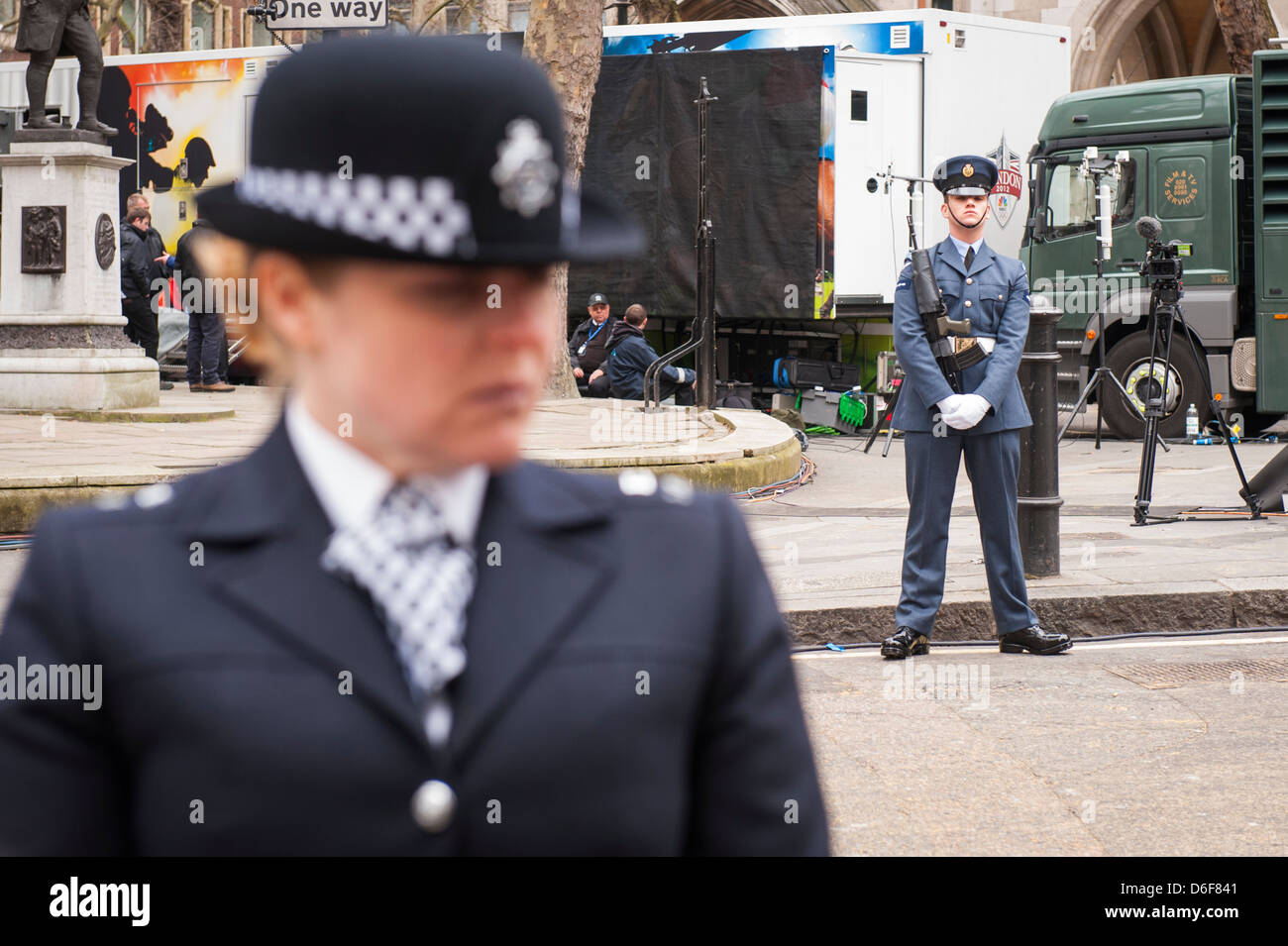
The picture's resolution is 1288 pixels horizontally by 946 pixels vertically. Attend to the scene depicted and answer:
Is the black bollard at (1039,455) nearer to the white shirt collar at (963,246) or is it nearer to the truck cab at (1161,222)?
the white shirt collar at (963,246)

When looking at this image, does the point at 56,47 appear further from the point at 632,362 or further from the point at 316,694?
the point at 316,694

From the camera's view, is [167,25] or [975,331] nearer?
[975,331]

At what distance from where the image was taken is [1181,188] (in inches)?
659

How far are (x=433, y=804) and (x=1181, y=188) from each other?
16605 mm

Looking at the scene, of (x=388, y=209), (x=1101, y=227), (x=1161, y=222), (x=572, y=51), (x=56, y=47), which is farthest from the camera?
(x=572, y=51)

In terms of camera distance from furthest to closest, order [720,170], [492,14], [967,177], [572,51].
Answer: [492,14], [720,170], [572,51], [967,177]

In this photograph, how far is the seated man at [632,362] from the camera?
16.8 m

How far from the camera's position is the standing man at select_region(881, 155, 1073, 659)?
22.5 ft

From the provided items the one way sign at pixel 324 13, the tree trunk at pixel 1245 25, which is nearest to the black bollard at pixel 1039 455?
the one way sign at pixel 324 13

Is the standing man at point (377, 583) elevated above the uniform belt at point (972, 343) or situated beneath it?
→ situated beneath

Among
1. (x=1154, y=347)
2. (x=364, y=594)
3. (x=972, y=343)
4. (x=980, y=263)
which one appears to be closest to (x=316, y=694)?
(x=364, y=594)

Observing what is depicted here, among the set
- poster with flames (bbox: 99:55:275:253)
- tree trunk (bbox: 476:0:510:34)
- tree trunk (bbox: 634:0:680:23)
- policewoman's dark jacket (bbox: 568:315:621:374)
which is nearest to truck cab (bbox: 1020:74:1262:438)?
policewoman's dark jacket (bbox: 568:315:621:374)

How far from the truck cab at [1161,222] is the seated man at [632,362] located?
3.85 meters
